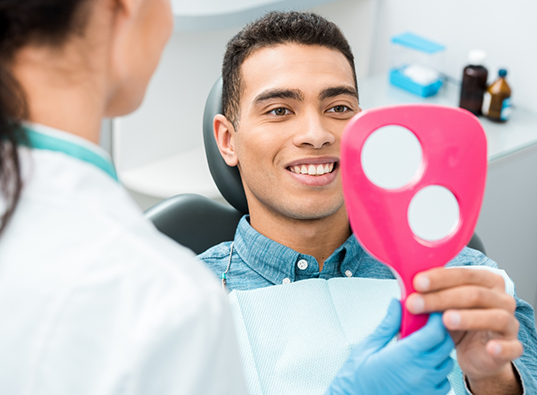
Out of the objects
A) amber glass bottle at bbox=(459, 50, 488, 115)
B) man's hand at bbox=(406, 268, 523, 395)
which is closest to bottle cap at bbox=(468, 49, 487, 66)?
amber glass bottle at bbox=(459, 50, 488, 115)

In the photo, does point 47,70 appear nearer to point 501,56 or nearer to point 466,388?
point 466,388

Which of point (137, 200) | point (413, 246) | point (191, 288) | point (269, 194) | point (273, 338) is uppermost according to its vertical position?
point (191, 288)

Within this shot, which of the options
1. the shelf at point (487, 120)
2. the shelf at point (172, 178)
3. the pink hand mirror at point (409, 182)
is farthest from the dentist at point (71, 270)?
the shelf at point (172, 178)

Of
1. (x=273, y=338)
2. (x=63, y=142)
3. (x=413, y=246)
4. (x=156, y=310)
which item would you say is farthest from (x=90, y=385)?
(x=273, y=338)

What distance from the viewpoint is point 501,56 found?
7.14 ft

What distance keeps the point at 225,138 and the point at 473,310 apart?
30.6 inches

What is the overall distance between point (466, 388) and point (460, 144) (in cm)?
47

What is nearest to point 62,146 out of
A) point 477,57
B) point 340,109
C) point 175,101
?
point 340,109

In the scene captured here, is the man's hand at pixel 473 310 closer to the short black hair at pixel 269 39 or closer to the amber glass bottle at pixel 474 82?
the short black hair at pixel 269 39

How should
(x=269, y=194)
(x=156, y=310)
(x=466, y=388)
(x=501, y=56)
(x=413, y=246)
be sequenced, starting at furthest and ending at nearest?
(x=501, y=56), (x=269, y=194), (x=466, y=388), (x=413, y=246), (x=156, y=310)

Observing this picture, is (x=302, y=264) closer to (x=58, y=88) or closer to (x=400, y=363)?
(x=400, y=363)

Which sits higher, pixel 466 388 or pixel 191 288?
pixel 191 288

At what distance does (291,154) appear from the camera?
50.0 inches

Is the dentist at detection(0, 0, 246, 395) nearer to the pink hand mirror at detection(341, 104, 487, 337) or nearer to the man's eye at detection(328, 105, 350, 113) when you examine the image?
the pink hand mirror at detection(341, 104, 487, 337)
